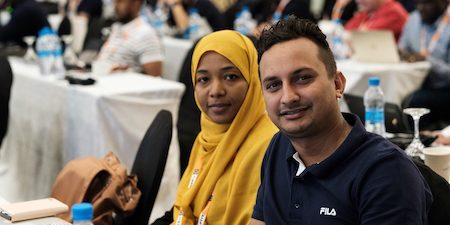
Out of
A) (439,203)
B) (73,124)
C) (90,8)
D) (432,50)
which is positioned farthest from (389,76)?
(90,8)

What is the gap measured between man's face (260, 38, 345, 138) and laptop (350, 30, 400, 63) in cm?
313

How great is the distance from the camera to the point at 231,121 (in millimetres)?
2264

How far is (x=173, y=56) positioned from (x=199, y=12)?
1125 mm

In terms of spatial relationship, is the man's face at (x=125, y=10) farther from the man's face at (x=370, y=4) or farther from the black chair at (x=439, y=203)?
the black chair at (x=439, y=203)

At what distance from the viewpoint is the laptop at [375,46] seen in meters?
4.71

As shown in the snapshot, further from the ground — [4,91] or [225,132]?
[225,132]

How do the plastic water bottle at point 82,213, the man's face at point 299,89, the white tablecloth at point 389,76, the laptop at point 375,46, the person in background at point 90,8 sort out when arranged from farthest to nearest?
the person in background at point 90,8 < the laptop at point 375,46 < the white tablecloth at point 389,76 < the plastic water bottle at point 82,213 < the man's face at point 299,89

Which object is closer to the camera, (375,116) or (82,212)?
(82,212)

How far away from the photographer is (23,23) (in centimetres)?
614

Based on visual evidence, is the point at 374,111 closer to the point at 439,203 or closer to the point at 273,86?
the point at 439,203

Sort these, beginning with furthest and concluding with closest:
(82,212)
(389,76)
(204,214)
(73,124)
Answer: (389,76)
(73,124)
(204,214)
(82,212)

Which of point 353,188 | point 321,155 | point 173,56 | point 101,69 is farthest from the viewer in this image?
point 173,56

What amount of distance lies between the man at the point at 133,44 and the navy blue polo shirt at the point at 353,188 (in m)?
2.87

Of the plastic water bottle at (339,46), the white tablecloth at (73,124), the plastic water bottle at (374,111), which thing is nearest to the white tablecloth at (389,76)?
the plastic water bottle at (339,46)
